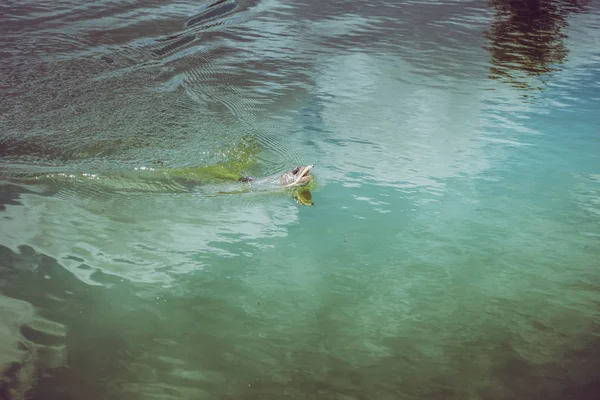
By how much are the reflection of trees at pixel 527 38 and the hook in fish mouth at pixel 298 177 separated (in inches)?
183

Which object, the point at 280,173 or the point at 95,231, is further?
the point at 280,173

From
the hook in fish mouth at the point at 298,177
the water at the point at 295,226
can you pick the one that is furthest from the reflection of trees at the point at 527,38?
the hook in fish mouth at the point at 298,177

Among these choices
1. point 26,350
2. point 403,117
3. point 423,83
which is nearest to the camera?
point 26,350

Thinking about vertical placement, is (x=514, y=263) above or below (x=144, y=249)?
below

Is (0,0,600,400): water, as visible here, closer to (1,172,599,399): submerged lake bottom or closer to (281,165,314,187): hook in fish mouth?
(1,172,599,399): submerged lake bottom

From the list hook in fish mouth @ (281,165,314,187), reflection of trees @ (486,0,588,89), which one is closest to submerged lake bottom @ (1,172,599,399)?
hook in fish mouth @ (281,165,314,187)

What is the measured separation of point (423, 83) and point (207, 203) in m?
4.59

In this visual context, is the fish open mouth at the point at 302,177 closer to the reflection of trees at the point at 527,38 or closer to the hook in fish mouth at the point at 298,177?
the hook in fish mouth at the point at 298,177

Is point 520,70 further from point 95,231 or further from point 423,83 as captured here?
point 95,231

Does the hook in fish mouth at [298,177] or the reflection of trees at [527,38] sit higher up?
the reflection of trees at [527,38]

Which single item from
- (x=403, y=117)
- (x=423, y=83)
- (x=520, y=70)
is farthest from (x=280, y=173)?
(x=520, y=70)

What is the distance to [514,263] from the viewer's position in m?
4.62

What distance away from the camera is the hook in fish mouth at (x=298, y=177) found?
5.40 m

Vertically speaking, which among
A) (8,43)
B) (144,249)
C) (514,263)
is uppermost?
(8,43)
